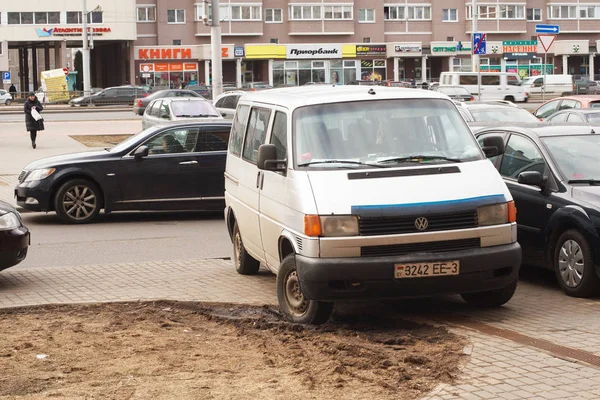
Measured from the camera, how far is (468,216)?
25.8 feet

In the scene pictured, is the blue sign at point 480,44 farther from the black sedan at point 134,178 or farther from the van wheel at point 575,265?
the van wheel at point 575,265

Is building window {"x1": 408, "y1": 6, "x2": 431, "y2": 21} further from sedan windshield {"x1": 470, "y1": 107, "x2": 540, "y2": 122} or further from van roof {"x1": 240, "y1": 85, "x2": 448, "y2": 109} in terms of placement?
van roof {"x1": 240, "y1": 85, "x2": 448, "y2": 109}

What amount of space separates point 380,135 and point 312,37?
79.4m

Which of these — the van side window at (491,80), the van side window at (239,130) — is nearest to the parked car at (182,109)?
the van side window at (239,130)

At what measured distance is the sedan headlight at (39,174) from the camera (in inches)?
601

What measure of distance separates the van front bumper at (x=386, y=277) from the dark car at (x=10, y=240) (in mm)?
3471

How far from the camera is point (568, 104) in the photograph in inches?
918

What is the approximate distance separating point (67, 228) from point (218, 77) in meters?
14.1

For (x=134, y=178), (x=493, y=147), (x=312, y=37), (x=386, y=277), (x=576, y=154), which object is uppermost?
(x=312, y=37)

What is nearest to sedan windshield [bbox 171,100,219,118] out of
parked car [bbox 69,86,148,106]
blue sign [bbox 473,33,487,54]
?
blue sign [bbox 473,33,487,54]

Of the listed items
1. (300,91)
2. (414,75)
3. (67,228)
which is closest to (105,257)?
(67,228)

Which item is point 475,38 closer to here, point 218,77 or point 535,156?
point 218,77

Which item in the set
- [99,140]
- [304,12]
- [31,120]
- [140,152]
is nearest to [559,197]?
[140,152]

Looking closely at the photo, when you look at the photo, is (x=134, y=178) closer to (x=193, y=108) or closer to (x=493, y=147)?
(x=493, y=147)
